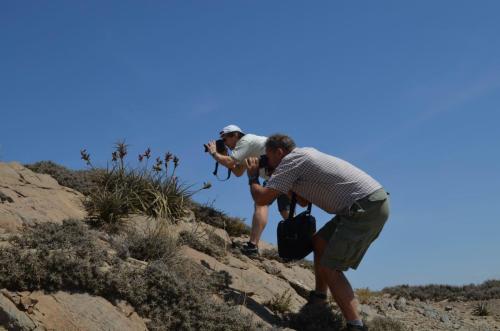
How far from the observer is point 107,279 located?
16.2 feet

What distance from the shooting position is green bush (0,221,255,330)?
4625 mm

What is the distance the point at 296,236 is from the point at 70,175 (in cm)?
435

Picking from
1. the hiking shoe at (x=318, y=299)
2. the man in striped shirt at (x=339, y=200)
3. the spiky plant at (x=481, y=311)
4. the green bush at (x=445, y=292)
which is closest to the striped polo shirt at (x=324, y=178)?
the man in striped shirt at (x=339, y=200)

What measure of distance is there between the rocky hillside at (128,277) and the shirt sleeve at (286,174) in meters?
1.28

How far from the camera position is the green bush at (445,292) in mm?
12703

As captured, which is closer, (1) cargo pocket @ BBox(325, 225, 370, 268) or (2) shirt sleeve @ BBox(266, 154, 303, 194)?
(1) cargo pocket @ BBox(325, 225, 370, 268)

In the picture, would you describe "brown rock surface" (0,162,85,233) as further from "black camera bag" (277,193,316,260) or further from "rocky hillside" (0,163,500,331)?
"black camera bag" (277,193,316,260)

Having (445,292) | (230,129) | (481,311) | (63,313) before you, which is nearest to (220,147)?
(230,129)

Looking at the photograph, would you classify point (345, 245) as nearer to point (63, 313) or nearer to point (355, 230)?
point (355, 230)

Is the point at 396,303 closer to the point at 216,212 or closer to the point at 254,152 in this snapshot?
the point at 216,212

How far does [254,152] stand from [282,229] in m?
1.68

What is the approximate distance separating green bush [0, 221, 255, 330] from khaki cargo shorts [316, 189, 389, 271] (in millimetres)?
1039

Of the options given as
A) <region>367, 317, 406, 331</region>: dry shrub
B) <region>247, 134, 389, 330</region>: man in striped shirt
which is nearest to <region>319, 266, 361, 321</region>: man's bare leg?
<region>247, 134, 389, 330</region>: man in striped shirt

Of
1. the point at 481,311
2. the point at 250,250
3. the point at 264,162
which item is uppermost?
the point at 264,162
